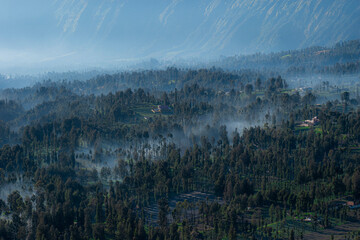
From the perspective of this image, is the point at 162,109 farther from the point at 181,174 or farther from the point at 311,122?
the point at 181,174

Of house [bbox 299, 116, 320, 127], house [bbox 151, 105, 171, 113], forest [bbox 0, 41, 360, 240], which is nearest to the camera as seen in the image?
forest [bbox 0, 41, 360, 240]

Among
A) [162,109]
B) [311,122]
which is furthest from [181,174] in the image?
[162,109]

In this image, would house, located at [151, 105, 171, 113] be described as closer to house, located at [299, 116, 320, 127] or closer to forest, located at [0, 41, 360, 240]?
forest, located at [0, 41, 360, 240]

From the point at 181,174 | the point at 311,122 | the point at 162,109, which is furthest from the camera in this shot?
the point at 162,109

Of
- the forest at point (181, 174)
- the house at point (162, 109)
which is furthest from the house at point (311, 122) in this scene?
the house at point (162, 109)

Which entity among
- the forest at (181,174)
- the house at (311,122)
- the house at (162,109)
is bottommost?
the forest at (181,174)

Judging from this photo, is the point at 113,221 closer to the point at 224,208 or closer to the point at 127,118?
the point at 224,208

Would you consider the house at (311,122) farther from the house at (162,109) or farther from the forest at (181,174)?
the house at (162,109)

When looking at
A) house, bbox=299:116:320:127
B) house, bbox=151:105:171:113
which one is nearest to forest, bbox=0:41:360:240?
house, bbox=299:116:320:127

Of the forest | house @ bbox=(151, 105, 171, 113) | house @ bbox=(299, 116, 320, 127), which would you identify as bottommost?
the forest
